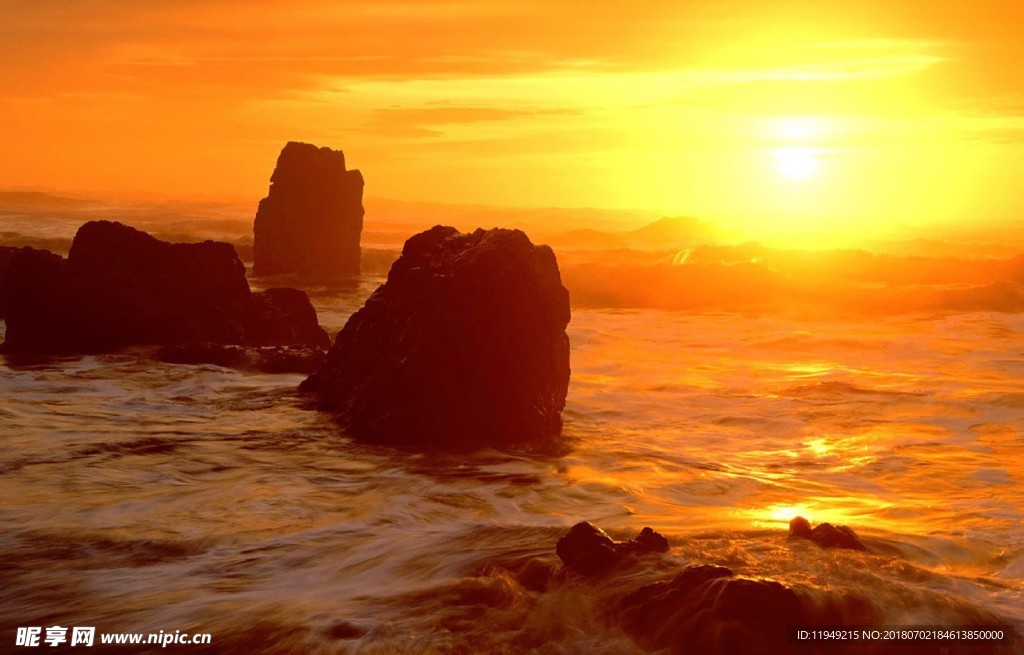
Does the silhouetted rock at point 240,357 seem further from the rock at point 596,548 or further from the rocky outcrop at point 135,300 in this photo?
the rock at point 596,548

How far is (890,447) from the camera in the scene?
1464 cm

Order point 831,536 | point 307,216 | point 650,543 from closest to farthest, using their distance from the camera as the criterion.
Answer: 1. point 650,543
2. point 831,536
3. point 307,216

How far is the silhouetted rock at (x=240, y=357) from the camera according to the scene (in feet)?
59.8

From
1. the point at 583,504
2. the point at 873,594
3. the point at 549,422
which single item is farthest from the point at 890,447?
the point at 873,594

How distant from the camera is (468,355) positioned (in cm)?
1383

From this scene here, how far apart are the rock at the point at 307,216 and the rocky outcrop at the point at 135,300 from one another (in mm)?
21049

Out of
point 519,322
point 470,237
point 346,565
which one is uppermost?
point 470,237

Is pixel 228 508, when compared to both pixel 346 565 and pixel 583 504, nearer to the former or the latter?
pixel 346 565

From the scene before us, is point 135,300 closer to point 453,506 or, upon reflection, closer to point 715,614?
point 453,506

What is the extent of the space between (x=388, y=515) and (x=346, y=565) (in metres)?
1.58

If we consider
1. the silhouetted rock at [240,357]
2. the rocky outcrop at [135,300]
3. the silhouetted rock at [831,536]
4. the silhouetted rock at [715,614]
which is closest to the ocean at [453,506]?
the silhouetted rock at [831,536]

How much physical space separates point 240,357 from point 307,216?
25675mm

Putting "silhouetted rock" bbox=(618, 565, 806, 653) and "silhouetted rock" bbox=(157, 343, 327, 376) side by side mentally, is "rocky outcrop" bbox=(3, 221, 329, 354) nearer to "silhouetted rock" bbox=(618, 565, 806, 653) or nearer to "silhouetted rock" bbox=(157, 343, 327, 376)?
"silhouetted rock" bbox=(157, 343, 327, 376)

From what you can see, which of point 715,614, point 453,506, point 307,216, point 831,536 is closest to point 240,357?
point 453,506
